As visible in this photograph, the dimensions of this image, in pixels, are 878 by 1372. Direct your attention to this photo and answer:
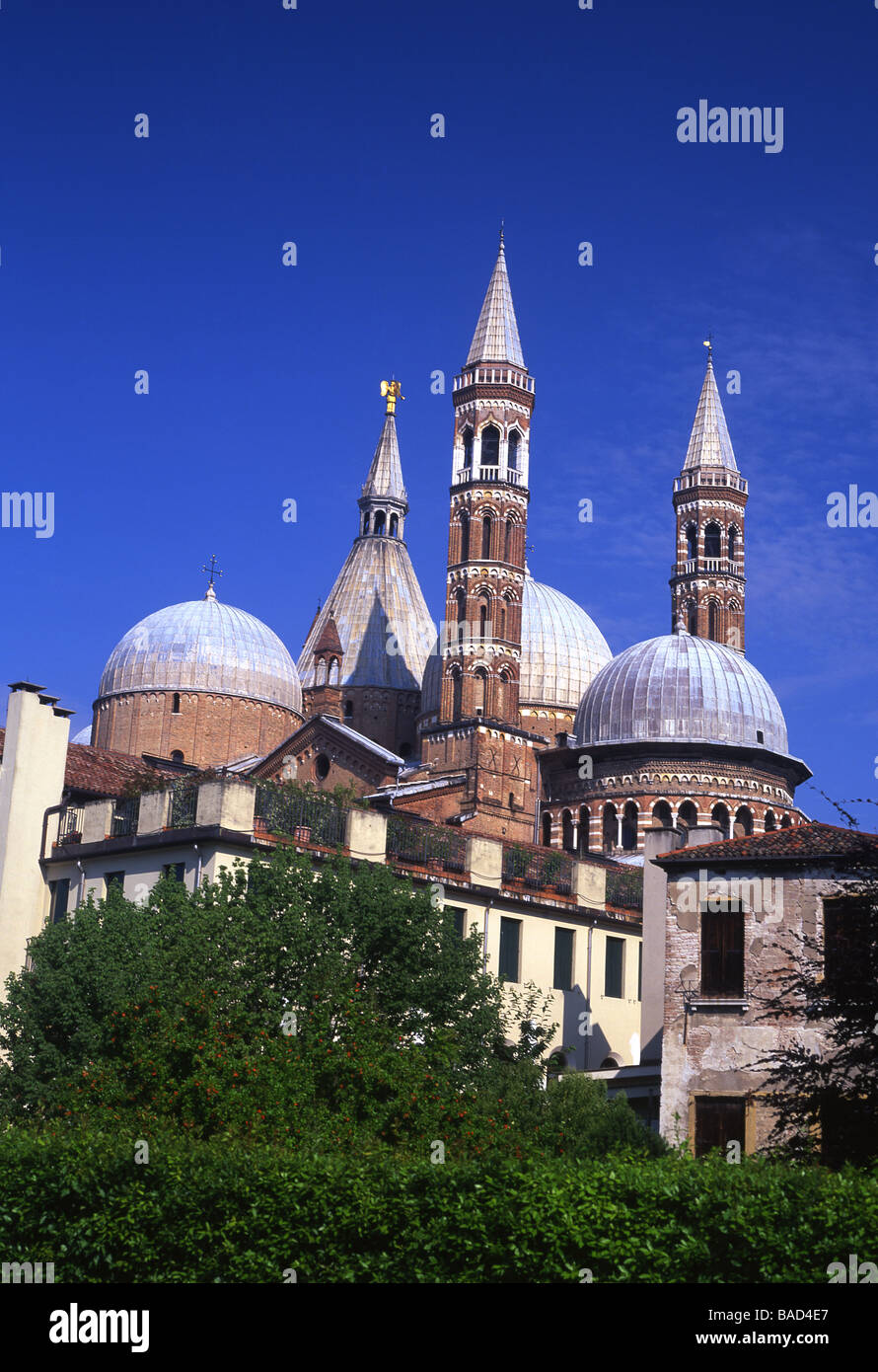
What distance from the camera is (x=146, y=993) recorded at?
23297 millimetres

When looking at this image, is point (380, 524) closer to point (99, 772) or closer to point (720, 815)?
point (720, 815)

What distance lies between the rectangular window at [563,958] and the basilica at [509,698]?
20.2 meters

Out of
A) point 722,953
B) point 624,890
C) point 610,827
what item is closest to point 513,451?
point 610,827

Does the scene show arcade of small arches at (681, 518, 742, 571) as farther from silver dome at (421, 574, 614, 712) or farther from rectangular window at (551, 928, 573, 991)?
→ rectangular window at (551, 928, 573, 991)

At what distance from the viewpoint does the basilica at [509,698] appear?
211 ft

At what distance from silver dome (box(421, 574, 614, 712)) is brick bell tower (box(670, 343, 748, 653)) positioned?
4415mm

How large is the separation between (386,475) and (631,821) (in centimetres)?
3666

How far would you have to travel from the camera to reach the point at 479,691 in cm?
6581

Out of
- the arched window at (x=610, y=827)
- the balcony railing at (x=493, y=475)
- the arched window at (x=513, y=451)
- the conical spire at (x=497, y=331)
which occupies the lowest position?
the arched window at (x=610, y=827)

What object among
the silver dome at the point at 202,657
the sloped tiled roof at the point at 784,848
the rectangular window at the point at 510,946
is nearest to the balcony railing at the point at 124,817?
the rectangular window at the point at 510,946

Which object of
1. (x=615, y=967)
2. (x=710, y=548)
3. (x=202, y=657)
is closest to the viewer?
(x=615, y=967)

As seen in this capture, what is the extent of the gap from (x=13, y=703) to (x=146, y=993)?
44.2ft

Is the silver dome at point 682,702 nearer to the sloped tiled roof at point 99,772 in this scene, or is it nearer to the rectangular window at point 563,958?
the sloped tiled roof at point 99,772
